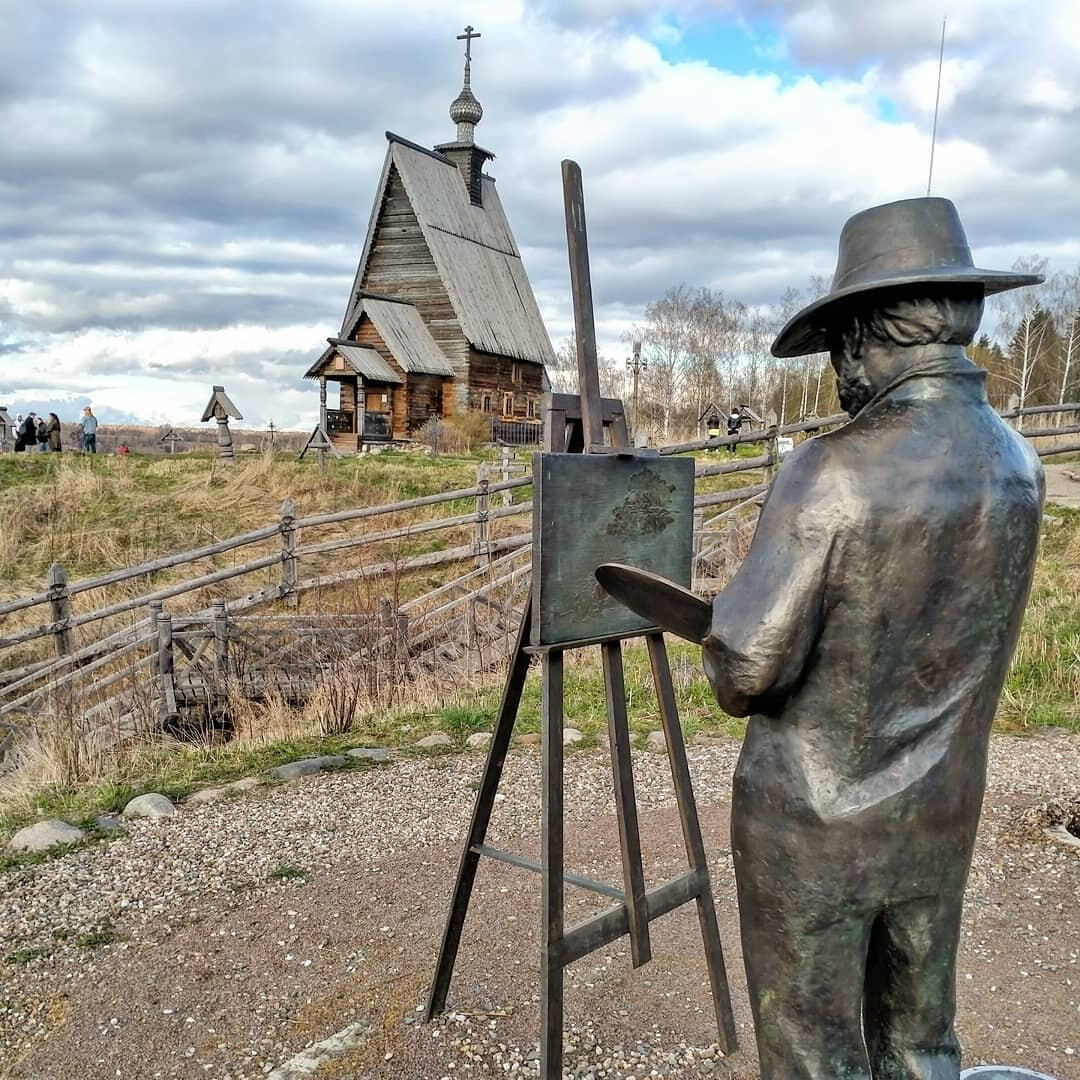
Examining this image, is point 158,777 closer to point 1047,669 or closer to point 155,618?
point 155,618

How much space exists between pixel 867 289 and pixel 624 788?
1.98 m

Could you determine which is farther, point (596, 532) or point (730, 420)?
point (730, 420)

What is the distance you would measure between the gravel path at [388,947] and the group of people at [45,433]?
17.7 metres

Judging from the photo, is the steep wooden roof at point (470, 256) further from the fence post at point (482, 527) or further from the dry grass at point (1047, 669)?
the dry grass at point (1047, 669)

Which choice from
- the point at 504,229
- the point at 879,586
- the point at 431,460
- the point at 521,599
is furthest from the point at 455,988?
the point at 504,229

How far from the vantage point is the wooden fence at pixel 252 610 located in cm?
Result: 818

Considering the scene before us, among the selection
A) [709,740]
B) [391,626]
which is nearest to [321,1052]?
[709,740]

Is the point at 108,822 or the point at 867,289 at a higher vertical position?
the point at 867,289

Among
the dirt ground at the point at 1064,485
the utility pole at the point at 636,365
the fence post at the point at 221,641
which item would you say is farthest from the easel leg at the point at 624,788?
the utility pole at the point at 636,365

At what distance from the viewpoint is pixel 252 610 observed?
36.6 feet

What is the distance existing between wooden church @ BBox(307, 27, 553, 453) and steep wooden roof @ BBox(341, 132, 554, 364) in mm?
43

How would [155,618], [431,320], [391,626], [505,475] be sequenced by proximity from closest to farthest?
[155,618], [391,626], [505,475], [431,320]

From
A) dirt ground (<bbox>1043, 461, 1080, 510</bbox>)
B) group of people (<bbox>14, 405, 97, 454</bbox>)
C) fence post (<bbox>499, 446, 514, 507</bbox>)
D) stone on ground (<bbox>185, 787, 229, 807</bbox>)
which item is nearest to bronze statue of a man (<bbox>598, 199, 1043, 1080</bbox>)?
stone on ground (<bbox>185, 787, 229, 807</bbox>)

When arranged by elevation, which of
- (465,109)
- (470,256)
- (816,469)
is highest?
(465,109)
